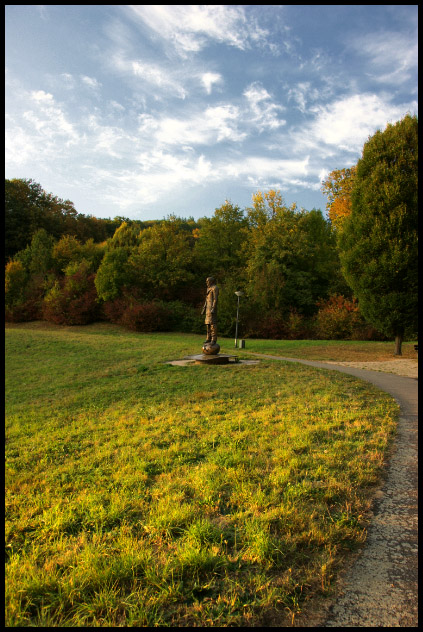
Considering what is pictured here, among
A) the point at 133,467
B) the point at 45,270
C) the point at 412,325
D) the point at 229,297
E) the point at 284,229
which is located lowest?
the point at 133,467

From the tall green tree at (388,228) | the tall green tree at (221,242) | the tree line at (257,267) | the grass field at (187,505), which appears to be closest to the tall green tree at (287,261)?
the tree line at (257,267)

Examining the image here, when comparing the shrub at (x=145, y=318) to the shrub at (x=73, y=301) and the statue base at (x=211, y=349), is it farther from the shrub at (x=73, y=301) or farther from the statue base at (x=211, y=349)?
the statue base at (x=211, y=349)

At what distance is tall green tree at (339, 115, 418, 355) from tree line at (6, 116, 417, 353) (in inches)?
1.8

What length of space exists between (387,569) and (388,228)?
15.5 meters

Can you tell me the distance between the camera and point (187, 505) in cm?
306

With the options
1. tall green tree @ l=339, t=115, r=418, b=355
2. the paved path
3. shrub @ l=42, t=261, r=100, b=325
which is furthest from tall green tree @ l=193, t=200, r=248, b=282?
the paved path

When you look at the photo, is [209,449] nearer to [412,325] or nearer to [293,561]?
[293,561]

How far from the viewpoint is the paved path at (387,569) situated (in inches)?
77.9

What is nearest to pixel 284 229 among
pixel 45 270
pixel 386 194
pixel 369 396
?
pixel 386 194

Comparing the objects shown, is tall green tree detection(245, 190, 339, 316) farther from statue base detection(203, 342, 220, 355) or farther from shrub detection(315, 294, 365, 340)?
statue base detection(203, 342, 220, 355)

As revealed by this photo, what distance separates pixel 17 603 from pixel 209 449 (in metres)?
2.79

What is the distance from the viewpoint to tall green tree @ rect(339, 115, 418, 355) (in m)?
15.3

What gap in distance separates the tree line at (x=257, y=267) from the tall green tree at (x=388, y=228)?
5 cm

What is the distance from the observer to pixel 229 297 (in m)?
28.3
